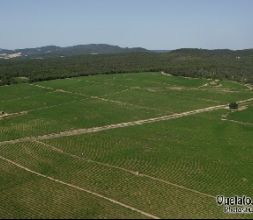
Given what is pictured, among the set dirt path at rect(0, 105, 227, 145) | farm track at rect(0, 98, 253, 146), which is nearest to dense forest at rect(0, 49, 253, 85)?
farm track at rect(0, 98, 253, 146)

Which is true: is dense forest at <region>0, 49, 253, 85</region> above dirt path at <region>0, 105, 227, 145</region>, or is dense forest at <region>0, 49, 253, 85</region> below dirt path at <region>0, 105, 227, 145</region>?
above

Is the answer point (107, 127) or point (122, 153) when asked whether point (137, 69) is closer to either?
point (107, 127)

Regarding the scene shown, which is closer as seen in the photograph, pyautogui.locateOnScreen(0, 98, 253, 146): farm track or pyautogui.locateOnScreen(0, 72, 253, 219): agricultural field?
pyautogui.locateOnScreen(0, 72, 253, 219): agricultural field

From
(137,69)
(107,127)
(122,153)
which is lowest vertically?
(122,153)

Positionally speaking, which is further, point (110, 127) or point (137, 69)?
point (137, 69)

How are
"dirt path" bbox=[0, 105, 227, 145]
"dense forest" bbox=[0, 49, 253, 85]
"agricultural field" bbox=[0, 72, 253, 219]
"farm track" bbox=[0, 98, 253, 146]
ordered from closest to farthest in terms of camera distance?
"agricultural field" bbox=[0, 72, 253, 219]
"farm track" bbox=[0, 98, 253, 146]
"dirt path" bbox=[0, 105, 227, 145]
"dense forest" bbox=[0, 49, 253, 85]

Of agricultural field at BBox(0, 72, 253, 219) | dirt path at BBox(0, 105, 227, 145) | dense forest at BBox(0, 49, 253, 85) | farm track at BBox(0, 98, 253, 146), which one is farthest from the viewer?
dense forest at BBox(0, 49, 253, 85)

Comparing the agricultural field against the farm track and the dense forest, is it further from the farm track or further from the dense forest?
the dense forest

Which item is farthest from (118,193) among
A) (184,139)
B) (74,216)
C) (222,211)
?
(184,139)

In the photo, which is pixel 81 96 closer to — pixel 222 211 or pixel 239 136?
pixel 239 136

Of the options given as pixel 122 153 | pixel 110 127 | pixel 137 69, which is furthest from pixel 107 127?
pixel 137 69
